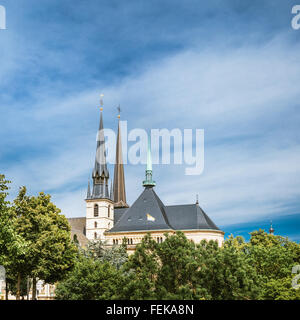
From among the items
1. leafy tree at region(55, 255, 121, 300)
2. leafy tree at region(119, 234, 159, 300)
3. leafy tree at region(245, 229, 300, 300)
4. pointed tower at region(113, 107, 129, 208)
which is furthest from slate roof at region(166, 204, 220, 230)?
leafy tree at region(119, 234, 159, 300)

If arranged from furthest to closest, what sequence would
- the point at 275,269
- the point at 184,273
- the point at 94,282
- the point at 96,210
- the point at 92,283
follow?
the point at 96,210, the point at 275,269, the point at 94,282, the point at 92,283, the point at 184,273

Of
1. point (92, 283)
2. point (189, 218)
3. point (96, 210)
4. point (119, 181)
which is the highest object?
point (119, 181)

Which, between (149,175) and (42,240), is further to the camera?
(149,175)

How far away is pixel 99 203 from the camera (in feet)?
311

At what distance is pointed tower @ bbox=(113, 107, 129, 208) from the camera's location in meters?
112

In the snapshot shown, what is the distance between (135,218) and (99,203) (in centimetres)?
1161

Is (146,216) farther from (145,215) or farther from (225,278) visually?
(225,278)

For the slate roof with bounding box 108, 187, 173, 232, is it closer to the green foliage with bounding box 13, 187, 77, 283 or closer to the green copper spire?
the green copper spire

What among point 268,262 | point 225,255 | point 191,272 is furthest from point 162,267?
point 268,262

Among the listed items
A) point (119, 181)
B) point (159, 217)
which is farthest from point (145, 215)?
point (119, 181)

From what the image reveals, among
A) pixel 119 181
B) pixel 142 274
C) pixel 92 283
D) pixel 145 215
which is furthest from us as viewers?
pixel 119 181

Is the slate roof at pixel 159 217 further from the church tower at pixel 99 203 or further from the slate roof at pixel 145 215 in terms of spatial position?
the church tower at pixel 99 203

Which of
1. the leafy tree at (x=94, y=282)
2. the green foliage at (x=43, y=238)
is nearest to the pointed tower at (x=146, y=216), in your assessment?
the green foliage at (x=43, y=238)
